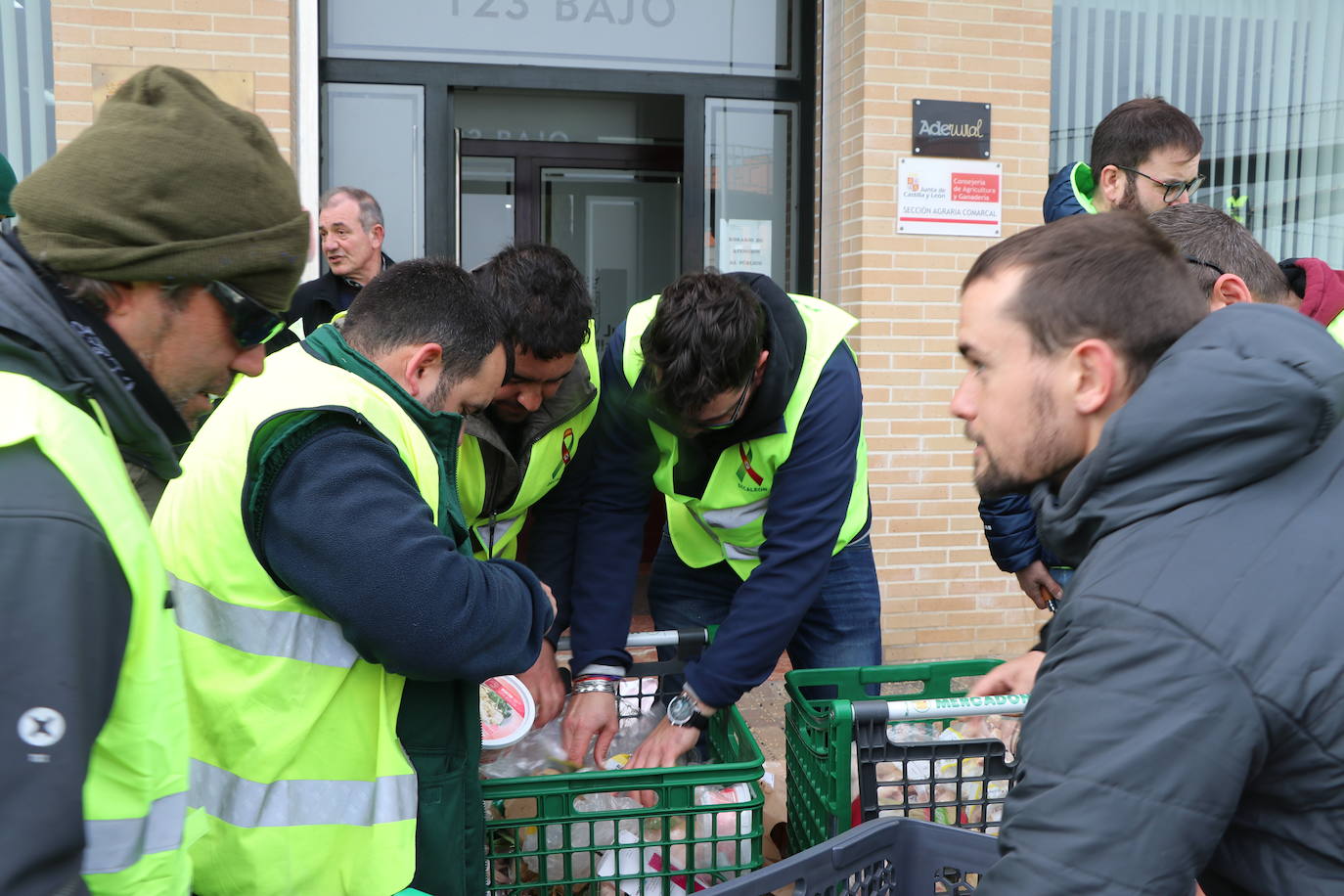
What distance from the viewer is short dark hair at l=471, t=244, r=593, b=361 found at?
2.47m

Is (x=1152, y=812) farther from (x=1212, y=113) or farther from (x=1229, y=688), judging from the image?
(x=1212, y=113)

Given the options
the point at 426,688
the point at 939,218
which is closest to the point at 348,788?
the point at 426,688

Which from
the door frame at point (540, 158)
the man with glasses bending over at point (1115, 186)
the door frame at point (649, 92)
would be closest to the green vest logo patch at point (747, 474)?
the man with glasses bending over at point (1115, 186)

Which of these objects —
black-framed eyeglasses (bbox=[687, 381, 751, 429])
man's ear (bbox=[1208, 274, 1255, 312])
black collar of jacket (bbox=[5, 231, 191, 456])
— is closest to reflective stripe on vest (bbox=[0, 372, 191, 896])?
black collar of jacket (bbox=[5, 231, 191, 456])

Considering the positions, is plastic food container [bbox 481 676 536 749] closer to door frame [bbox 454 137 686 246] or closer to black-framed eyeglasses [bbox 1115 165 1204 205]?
black-framed eyeglasses [bbox 1115 165 1204 205]

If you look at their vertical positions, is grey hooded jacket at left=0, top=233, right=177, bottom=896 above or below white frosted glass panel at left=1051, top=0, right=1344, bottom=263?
below

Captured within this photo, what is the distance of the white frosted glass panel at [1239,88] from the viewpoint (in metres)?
5.59

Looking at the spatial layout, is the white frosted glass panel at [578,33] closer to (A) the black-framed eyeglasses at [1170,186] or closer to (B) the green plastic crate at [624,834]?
(A) the black-framed eyeglasses at [1170,186]

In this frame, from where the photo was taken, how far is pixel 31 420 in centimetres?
98

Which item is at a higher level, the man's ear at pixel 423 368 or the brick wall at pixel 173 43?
the brick wall at pixel 173 43

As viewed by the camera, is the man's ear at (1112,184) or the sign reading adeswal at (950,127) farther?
the sign reading adeswal at (950,127)

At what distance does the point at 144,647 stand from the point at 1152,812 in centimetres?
98

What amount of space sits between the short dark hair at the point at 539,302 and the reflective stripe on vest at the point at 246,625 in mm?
998

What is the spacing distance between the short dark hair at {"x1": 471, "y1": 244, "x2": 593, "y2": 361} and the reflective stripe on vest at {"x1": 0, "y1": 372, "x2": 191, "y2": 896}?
4.56ft
